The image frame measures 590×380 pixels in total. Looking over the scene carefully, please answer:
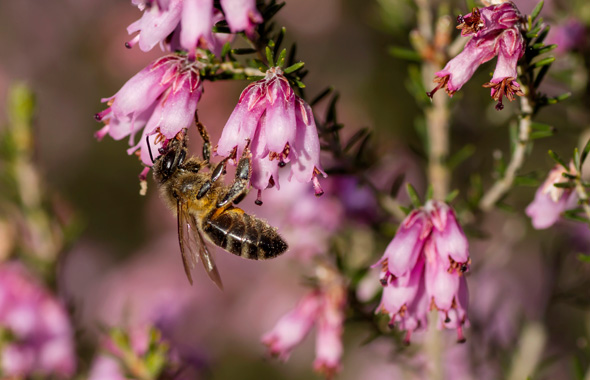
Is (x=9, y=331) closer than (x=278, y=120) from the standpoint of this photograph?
No

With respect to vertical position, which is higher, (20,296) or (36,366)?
(20,296)

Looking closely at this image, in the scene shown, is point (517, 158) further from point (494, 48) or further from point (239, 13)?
point (239, 13)

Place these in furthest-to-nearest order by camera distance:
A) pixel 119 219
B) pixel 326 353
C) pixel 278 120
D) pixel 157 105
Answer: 1. pixel 119 219
2. pixel 326 353
3. pixel 157 105
4. pixel 278 120

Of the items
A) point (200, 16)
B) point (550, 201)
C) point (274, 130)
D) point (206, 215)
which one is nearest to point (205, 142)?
point (206, 215)

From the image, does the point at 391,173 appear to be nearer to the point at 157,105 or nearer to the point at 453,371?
the point at 453,371

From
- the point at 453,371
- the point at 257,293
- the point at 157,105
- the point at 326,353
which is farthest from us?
the point at 257,293

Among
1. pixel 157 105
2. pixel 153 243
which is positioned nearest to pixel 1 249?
pixel 157 105
